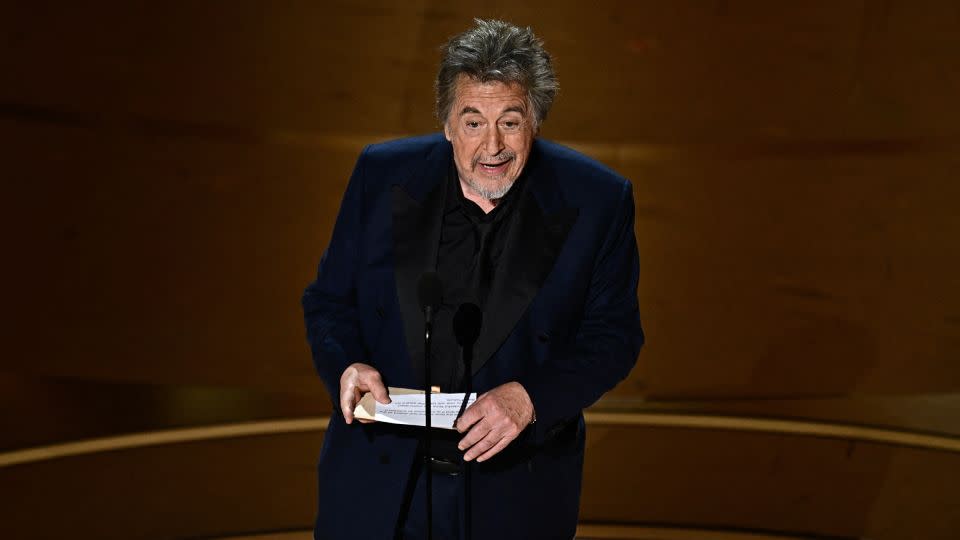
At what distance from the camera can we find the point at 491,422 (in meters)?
1.67

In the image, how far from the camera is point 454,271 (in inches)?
74.7

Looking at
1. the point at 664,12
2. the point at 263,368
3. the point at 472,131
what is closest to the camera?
the point at 472,131

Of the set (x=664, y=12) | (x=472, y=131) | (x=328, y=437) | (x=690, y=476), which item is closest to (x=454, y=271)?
(x=472, y=131)

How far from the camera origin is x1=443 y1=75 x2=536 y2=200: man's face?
1813 millimetres

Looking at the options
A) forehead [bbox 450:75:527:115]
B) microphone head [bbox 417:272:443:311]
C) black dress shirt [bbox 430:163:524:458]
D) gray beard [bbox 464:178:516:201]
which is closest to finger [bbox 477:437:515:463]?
black dress shirt [bbox 430:163:524:458]

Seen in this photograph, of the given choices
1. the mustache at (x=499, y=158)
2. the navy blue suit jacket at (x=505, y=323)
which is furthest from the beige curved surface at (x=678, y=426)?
the mustache at (x=499, y=158)

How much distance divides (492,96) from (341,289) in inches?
17.0

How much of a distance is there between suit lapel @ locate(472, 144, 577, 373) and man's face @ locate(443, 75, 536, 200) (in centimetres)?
6

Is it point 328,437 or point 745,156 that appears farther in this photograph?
point 745,156

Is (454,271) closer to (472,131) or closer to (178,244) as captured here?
(472,131)

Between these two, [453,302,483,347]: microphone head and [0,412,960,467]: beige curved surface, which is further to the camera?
[0,412,960,467]: beige curved surface

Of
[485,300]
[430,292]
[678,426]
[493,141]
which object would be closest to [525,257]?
[485,300]

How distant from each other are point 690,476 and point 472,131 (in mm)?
2312

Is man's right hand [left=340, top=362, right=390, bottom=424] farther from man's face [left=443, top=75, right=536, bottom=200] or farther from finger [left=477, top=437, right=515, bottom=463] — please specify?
man's face [left=443, top=75, right=536, bottom=200]
